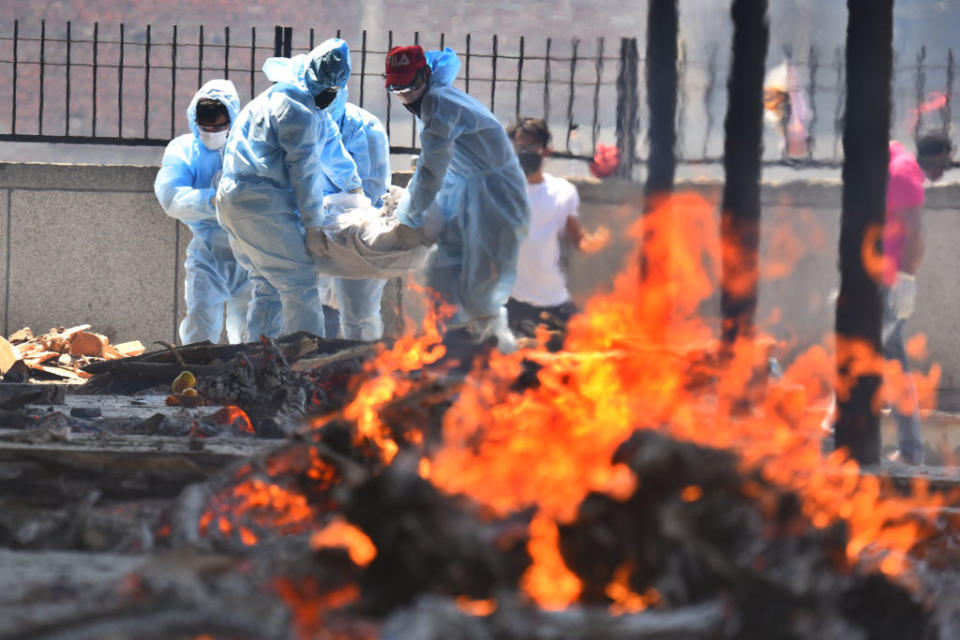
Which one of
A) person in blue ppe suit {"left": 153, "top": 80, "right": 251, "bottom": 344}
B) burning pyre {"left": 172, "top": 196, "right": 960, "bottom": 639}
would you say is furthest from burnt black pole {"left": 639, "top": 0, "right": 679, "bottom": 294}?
person in blue ppe suit {"left": 153, "top": 80, "right": 251, "bottom": 344}

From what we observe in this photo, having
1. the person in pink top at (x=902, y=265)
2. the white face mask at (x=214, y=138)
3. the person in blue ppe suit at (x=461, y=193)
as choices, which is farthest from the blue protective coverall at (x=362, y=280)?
the person in pink top at (x=902, y=265)

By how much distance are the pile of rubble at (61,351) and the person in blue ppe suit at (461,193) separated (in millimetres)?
2911

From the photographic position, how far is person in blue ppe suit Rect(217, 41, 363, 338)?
6.61 m

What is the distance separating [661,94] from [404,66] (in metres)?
2.40

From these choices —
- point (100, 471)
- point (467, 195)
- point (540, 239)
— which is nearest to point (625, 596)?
point (100, 471)

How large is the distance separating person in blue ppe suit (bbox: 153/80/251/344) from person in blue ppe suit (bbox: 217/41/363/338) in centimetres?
79

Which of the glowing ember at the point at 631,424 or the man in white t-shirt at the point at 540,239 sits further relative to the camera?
the man in white t-shirt at the point at 540,239

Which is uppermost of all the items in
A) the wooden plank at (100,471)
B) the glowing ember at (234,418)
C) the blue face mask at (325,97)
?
the blue face mask at (325,97)

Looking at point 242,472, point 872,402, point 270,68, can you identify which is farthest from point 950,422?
point 242,472

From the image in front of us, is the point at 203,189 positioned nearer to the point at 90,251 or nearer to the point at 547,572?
the point at 90,251

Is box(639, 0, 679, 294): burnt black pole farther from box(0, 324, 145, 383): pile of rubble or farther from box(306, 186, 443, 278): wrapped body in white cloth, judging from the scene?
box(0, 324, 145, 383): pile of rubble

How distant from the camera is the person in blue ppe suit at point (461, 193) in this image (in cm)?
634

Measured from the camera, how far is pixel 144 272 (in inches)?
368

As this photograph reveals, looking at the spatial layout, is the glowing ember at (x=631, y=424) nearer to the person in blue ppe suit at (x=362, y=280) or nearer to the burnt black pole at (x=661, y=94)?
the burnt black pole at (x=661, y=94)
